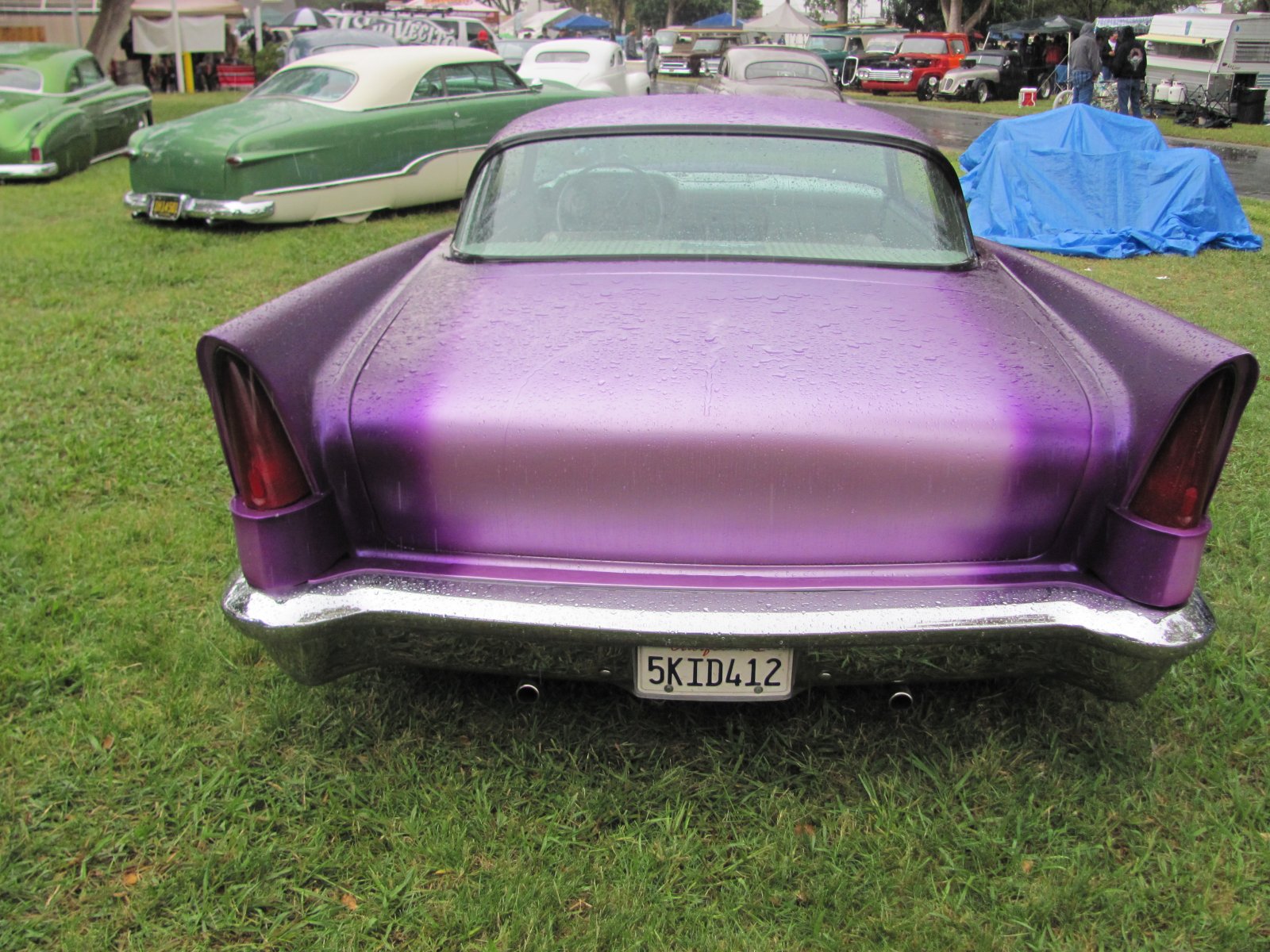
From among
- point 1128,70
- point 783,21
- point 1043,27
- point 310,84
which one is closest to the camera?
point 310,84

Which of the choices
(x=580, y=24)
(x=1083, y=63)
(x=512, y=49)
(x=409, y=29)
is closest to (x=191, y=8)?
(x=409, y=29)

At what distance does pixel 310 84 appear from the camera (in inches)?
353

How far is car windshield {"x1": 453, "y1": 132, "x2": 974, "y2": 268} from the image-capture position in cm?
284

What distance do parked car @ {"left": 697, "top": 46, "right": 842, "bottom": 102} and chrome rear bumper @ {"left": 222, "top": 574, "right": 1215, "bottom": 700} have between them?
11.2 metres

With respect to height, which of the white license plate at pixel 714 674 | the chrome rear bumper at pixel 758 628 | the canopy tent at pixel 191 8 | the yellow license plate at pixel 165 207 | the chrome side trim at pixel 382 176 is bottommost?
the yellow license plate at pixel 165 207

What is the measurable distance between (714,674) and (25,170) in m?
11.1

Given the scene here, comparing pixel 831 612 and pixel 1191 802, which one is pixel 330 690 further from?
pixel 1191 802

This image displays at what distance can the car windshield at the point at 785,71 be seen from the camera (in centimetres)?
1320

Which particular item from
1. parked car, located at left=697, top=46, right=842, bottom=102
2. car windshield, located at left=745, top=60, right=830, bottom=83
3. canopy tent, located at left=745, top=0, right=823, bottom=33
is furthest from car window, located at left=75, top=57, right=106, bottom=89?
canopy tent, located at left=745, top=0, right=823, bottom=33

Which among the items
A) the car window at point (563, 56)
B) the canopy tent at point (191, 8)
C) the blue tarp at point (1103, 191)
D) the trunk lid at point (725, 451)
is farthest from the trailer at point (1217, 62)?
the canopy tent at point (191, 8)

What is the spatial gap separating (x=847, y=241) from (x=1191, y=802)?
1578 millimetres

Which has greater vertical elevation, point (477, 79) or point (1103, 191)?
point (477, 79)

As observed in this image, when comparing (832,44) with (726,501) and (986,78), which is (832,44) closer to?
(986,78)

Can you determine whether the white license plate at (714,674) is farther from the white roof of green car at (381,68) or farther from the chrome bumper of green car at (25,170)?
the chrome bumper of green car at (25,170)
